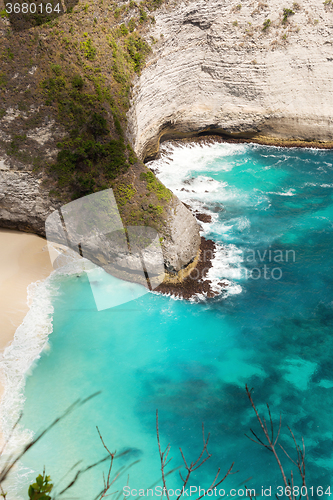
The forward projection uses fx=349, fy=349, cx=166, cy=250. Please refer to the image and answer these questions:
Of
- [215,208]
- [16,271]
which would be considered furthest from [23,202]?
[215,208]

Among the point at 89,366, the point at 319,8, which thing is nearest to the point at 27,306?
the point at 89,366

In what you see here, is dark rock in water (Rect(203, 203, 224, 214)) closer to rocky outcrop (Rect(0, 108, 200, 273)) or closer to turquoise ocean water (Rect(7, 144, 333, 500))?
turquoise ocean water (Rect(7, 144, 333, 500))

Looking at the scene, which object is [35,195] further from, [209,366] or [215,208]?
[209,366]

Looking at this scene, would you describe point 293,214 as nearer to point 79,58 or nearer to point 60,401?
point 79,58

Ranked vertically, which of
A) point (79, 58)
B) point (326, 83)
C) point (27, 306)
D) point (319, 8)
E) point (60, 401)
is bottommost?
point (60, 401)

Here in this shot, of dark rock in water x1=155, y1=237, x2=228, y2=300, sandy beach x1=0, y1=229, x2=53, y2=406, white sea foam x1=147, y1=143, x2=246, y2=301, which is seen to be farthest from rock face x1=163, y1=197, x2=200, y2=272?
sandy beach x1=0, y1=229, x2=53, y2=406

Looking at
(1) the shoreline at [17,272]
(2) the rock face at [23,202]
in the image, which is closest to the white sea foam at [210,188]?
(1) the shoreline at [17,272]
